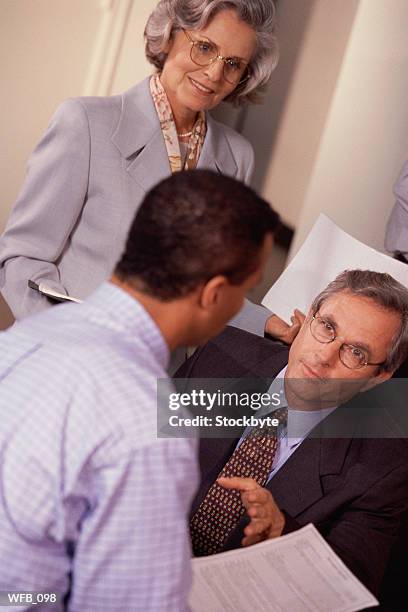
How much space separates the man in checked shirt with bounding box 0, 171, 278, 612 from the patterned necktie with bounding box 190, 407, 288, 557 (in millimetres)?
679

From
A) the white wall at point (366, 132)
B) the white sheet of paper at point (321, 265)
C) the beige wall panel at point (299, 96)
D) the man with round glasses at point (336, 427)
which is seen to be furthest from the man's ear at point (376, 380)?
the beige wall panel at point (299, 96)

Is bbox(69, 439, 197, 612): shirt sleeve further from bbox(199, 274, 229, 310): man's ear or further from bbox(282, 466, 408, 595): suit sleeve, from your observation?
bbox(282, 466, 408, 595): suit sleeve

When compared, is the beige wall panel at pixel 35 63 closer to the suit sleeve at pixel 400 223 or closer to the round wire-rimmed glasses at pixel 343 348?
the suit sleeve at pixel 400 223

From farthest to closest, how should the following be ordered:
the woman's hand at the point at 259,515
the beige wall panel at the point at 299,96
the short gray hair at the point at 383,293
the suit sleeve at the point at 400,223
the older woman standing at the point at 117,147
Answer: the beige wall panel at the point at 299,96 < the suit sleeve at the point at 400,223 < the older woman standing at the point at 117,147 < the short gray hair at the point at 383,293 < the woman's hand at the point at 259,515

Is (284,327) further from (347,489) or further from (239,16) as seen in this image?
(239,16)

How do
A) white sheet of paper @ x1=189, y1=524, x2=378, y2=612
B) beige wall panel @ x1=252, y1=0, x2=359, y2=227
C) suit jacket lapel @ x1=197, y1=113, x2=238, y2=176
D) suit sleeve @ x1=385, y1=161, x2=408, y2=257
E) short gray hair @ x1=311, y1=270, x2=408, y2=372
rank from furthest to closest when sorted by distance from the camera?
beige wall panel @ x1=252, y1=0, x2=359, y2=227
suit sleeve @ x1=385, y1=161, x2=408, y2=257
suit jacket lapel @ x1=197, y1=113, x2=238, y2=176
short gray hair @ x1=311, y1=270, x2=408, y2=372
white sheet of paper @ x1=189, y1=524, x2=378, y2=612

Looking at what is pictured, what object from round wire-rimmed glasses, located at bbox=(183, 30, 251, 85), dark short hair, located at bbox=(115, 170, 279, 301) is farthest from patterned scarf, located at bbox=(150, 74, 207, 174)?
dark short hair, located at bbox=(115, 170, 279, 301)

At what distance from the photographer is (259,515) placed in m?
1.46

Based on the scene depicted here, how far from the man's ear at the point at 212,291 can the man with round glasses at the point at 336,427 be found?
2.35 ft

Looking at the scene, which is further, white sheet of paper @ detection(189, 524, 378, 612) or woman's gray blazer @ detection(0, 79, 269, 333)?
woman's gray blazer @ detection(0, 79, 269, 333)

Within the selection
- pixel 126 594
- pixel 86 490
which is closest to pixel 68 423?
pixel 86 490

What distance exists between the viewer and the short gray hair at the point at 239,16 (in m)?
2.06

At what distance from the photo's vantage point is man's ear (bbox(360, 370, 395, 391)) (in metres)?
1.95

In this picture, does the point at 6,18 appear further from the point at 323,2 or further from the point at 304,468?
the point at 304,468
